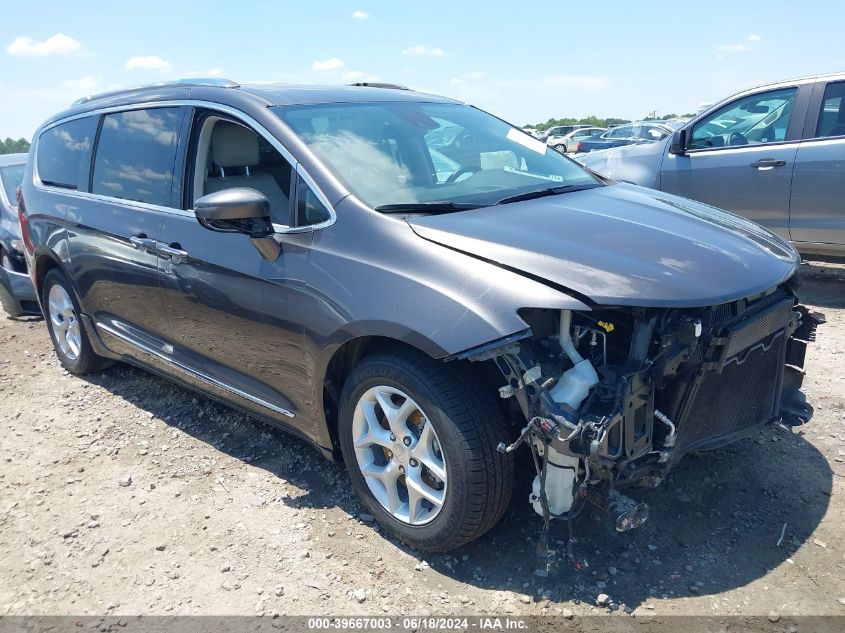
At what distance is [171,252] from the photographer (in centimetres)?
355

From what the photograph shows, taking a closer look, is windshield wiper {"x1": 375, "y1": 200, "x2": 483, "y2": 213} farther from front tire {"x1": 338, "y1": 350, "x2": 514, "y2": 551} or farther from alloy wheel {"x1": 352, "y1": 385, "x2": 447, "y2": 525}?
alloy wheel {"x1": 352, "y1": 385, "x2": 447, "y2": 525}

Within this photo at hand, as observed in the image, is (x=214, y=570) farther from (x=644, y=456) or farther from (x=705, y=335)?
(x=705, y=335)

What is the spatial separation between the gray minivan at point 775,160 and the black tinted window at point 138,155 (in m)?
4.86

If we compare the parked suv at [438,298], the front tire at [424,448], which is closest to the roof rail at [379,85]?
the parked suv at [438,298]

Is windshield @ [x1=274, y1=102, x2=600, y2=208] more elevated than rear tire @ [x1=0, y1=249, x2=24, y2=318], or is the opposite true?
windshield @ [x1=274, y1=102, x2=600, y2=208]

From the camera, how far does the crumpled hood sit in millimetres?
2383

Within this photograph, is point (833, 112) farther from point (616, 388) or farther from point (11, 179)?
point (11, 179)

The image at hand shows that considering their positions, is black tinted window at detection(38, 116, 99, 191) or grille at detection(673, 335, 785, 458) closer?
→ grille at detection(673, 335, 785, 458)

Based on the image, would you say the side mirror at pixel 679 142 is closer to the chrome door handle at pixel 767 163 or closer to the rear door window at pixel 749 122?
the rear door window at pixel 749 122

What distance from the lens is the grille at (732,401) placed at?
2.59 metres

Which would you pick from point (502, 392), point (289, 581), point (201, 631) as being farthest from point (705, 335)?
point (201, 631)

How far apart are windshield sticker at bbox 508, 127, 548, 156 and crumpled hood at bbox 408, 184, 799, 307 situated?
84 centimetres

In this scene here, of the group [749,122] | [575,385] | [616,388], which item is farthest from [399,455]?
[749,122]

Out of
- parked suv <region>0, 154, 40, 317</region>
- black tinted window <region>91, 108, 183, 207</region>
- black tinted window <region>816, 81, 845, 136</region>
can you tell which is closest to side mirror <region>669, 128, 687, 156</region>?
black tinted window <region>816, 81, 845, 136</region>
